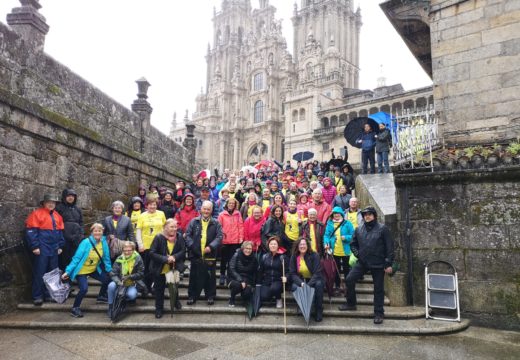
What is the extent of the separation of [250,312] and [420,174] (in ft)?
12.6

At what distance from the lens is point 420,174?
6.19 m

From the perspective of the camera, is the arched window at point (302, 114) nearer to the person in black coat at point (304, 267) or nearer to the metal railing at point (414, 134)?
the metal railing at point (414, 134)

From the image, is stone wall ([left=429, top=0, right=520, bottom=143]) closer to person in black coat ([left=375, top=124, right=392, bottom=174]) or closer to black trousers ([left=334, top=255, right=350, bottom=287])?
person in black coat ([left=375, top=124, right=392, bottom=174])

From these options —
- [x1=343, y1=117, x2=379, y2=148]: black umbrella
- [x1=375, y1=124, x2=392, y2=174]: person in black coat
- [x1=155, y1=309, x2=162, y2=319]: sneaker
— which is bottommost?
[x1=155, y1=309, x2=162, y2=319]: sneaker

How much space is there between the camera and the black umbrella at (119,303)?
18.0ft

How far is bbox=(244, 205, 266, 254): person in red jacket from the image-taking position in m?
7.07

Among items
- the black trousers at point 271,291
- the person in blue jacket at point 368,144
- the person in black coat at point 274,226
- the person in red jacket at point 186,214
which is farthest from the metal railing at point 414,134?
the person in red jacket at point 186,214

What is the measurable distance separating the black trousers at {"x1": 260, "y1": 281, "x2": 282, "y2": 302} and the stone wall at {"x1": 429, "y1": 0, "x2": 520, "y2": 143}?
586cm

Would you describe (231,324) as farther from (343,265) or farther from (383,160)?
(383,160)

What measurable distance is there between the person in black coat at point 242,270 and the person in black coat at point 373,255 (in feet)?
5.41

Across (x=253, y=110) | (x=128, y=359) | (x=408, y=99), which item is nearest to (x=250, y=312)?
(x=128, y=359)

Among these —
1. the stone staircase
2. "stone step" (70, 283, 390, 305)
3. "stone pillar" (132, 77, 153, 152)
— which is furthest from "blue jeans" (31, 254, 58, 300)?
"stone pillar" (132, 77, 153, 152)

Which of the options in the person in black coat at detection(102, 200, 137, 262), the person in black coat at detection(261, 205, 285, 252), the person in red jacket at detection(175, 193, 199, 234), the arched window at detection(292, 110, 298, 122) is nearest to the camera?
the person in black coat at detection(102, 200, 137, 262)

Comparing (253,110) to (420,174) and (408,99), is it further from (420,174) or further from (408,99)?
(420,174)
